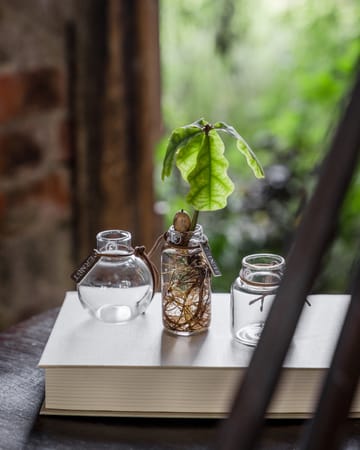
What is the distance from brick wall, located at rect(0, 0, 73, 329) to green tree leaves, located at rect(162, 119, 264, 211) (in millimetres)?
743

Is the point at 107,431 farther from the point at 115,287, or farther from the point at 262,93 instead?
the point at 262,93

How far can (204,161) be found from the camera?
30.9 inches

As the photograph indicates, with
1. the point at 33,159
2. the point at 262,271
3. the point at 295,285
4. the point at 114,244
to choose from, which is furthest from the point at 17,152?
the point at 295,285

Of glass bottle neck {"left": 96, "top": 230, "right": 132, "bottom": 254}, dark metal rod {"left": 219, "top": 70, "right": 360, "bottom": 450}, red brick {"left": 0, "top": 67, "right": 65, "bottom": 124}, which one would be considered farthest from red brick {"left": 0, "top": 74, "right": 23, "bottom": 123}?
dark metal rod {"left": 219, "top": 70, "right": 360, "bottom": 450}

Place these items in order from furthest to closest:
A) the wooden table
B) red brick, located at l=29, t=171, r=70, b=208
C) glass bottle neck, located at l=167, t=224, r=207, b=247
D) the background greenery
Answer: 1. the background greenery
2. red brick, located at l=29, t=171, r=70, b=208
3. glass bottle neck, located at l=167, t=224, r=207, b=247
4. the wooden table

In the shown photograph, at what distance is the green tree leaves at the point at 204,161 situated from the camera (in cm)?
78

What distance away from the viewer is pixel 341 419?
45 centimetres

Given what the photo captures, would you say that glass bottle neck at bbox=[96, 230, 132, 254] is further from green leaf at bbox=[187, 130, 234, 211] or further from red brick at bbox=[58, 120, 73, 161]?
red brick at bbox=[58, 120, 73, 161]

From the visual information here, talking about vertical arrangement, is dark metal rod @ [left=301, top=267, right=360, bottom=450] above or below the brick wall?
above

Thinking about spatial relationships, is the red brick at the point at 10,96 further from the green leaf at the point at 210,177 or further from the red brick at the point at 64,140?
the green leaf at the point at 210,177

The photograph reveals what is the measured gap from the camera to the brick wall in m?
1.47

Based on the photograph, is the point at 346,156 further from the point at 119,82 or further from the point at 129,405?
the point at 119,82

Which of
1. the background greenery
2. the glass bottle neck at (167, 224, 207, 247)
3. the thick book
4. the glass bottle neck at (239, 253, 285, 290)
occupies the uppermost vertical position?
the glass bottle neck at (167, 224, 207, 247)

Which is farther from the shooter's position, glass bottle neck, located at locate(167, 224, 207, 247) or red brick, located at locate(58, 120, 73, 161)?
red brick, located at locate(58, 120, 73, 161)
